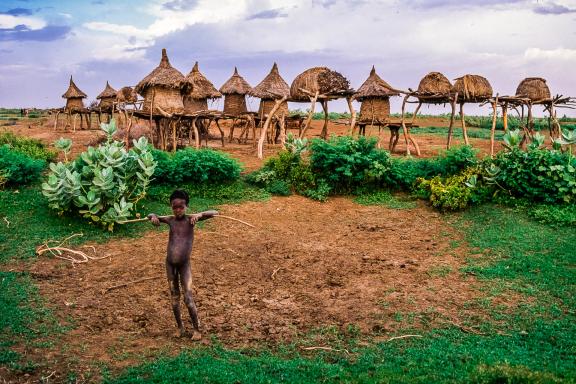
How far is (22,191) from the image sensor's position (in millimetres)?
11328

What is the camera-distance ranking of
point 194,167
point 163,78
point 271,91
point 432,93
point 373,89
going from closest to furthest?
1. point 194,167
2. point 432,93
3. point 163,78
4. point 373,89
5. point 271,91

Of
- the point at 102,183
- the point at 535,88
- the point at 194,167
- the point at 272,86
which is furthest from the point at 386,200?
the point at 535,88

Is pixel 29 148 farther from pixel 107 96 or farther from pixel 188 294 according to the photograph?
pixel 107 96

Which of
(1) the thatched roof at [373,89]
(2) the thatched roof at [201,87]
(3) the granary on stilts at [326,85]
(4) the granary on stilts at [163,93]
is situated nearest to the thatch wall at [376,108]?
(1) the thatched roof at [373,89]

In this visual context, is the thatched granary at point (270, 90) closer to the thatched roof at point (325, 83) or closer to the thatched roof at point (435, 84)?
the thatched roof at point (325, 83)

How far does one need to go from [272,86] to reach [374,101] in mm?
5031

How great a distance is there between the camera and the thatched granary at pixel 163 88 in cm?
1819

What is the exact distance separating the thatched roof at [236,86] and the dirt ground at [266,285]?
47.6 ft

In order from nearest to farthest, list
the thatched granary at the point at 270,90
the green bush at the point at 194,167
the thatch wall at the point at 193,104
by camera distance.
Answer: the green bush at the point at 194,167 < the thatched granary at the point at 270,90 < the thatch wall at the point at 193,104

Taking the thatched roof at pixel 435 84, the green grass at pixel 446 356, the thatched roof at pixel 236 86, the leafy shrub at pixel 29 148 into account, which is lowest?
the green grass at pixel 446 356

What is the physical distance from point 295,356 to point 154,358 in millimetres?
1406

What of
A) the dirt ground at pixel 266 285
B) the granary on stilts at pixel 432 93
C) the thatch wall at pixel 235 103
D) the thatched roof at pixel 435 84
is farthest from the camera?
the thatch wall at pixel 235 103

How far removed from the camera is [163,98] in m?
18.4

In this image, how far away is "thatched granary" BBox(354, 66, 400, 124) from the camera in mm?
18938
